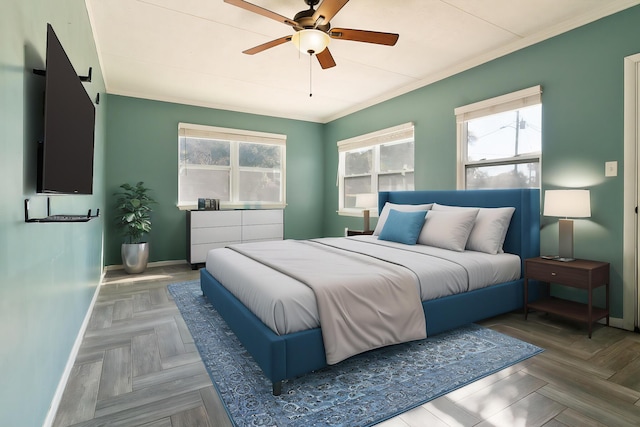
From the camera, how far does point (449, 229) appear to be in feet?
11.1

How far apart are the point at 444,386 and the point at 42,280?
7.01ft

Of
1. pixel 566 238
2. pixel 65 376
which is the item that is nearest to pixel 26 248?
pixel 65 376

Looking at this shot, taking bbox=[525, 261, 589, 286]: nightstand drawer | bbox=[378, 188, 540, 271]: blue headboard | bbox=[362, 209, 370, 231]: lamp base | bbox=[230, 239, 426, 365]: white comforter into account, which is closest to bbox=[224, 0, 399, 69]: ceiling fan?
bbox=[230, 239, 426, 365]: white comforter

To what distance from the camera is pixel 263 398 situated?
1819 millimetres

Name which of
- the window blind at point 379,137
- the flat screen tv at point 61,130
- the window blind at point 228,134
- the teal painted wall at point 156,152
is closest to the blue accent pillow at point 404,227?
the window blind at point 379,137

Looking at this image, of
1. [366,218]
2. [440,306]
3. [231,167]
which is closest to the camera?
[440,306]

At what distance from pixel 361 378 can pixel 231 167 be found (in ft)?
15.5

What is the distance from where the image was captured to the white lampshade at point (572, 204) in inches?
109

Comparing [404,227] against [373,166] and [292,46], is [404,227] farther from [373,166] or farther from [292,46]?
[292,46]

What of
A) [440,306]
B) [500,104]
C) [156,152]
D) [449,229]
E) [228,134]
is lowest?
[440,306]

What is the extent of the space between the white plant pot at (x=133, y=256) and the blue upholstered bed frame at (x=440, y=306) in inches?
74.3

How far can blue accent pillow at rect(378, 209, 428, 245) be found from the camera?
3638 mm

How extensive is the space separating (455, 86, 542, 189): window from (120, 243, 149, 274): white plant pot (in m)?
4.41

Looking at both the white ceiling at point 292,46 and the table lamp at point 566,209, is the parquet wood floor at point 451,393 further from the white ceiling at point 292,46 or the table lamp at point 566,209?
the white ceiling at point 292,46
